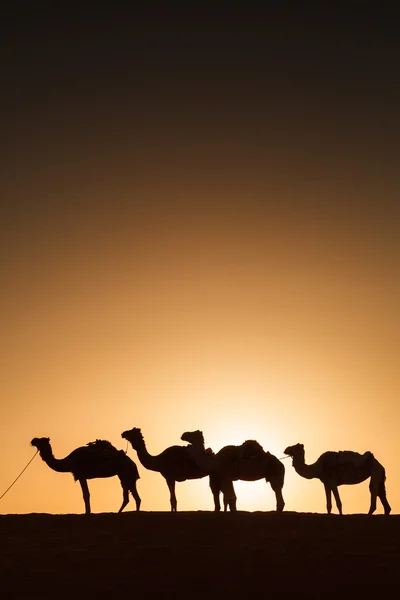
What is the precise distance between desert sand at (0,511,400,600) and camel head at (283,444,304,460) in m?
6.06

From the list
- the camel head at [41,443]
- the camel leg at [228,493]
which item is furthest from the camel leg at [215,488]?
the camel head at [41,443]

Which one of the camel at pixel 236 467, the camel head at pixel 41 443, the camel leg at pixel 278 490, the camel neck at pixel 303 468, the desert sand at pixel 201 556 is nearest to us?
the desert sand at pixel 201 556

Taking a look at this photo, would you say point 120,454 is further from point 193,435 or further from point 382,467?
point 382,467

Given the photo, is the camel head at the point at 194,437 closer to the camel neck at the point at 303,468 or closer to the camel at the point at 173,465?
the camel at the point at 173,465

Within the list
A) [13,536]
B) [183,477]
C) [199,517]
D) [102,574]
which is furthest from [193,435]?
[102,574]

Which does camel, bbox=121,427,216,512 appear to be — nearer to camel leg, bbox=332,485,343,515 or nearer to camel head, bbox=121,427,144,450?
camel head, bbox=121,427,144,450

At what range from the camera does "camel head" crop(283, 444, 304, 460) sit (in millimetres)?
34375

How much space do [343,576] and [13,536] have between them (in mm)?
8431

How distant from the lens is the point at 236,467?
3166 cm

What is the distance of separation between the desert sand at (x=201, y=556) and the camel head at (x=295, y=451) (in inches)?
239

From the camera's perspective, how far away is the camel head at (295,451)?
34.4 m

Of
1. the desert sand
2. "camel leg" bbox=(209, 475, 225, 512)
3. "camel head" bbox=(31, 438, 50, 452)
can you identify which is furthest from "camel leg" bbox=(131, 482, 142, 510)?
the desert sand

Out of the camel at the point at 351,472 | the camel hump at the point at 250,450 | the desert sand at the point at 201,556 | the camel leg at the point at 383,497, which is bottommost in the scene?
the desert sand at the point at 201,556

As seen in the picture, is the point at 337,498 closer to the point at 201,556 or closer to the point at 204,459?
the point at 204,459
